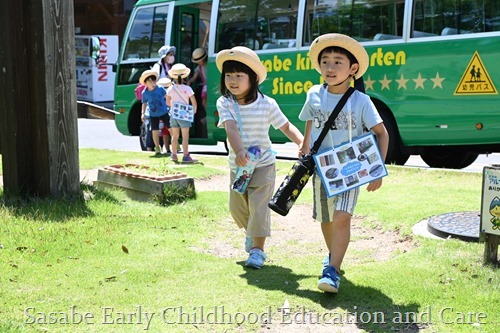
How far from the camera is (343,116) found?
4531 millimetres

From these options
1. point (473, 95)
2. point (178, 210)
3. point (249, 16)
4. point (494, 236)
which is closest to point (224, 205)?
point (178, 210)

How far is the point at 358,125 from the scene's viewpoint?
179 inches

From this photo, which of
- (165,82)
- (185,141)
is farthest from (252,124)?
(165,82)

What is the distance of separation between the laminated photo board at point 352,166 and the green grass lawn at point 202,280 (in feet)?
2.02

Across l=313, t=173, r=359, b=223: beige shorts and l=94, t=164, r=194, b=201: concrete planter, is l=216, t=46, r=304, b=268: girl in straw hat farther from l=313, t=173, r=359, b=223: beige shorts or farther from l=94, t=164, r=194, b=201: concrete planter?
l=94, t=164, r=194, b=201: concrete planter

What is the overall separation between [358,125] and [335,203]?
49 cm

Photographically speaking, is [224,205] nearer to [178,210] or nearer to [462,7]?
[178,210]

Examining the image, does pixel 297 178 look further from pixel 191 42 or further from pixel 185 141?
pixel 191 42

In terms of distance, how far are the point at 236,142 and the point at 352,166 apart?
94 centimetres

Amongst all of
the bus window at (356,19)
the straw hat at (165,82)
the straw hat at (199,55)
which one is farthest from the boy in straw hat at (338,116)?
the straw hat at (199,55)

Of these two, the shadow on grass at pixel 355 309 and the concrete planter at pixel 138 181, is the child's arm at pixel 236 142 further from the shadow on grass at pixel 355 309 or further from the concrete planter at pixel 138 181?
the concrete planter at pixel 138 181

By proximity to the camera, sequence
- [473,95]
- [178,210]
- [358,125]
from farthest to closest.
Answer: [473,95] < [178,210] < [358,125]

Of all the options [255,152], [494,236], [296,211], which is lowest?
[296,211]

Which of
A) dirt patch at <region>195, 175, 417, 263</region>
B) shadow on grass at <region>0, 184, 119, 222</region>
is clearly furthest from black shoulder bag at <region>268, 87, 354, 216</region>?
shadow on grass at <region>0, 184, 119, 222</region>
